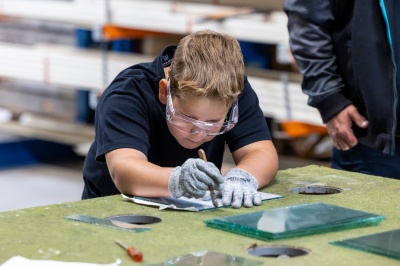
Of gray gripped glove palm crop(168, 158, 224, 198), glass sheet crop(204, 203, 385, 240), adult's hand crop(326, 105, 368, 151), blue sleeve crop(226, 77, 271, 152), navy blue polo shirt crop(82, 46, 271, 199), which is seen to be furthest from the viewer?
adult's hand crop(326, 105, 368, 151)

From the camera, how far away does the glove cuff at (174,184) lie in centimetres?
267

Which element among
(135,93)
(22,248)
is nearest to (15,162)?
(135,93)

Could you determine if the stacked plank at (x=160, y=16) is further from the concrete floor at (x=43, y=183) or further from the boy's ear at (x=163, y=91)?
the boy's ear at (x=163, y=91)

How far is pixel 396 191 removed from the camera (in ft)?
9.52

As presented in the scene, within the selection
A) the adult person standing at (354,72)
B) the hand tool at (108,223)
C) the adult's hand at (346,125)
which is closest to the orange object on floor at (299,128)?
the adult person standing at (354,72)

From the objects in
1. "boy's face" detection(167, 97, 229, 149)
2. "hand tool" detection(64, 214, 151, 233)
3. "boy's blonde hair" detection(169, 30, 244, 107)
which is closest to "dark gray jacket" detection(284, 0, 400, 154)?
"boy's blonde hair" detection(169, 30, 244, 107)

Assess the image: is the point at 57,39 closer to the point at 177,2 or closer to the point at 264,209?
the point at 177,2

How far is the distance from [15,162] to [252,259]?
18.8 feet

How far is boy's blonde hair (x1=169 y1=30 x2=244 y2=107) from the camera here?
8.91 feet

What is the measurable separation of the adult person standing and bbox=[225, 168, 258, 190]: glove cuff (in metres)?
0.77

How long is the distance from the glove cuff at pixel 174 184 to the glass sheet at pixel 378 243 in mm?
580

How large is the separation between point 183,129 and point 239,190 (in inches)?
10.4

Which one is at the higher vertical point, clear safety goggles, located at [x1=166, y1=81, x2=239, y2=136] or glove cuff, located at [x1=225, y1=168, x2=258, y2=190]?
clear safety goggles, located at [x1=166, y1=81, x2=239, y2=136]

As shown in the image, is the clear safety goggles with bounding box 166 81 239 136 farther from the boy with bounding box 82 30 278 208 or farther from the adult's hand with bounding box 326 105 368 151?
the adult's hand with bounding box 326 105 368 151
